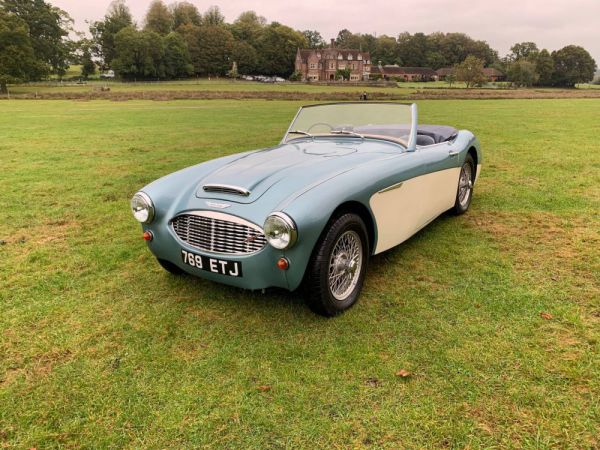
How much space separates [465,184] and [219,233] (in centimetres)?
378

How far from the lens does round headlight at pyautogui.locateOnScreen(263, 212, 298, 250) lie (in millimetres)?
2605

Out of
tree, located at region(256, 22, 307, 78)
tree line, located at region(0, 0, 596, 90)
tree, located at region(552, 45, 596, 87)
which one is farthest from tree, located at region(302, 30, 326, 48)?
tree, located at region(552, 45, 596, 87)

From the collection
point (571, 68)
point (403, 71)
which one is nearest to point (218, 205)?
point (403, 71)

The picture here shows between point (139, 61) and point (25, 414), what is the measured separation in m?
85.5

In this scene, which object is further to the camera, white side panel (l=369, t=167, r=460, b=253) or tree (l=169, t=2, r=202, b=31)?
tree (l=169, t=2, r=202, b=31)

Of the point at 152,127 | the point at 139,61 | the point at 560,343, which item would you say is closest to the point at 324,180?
the point at 560,343

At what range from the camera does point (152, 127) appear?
15.8 m

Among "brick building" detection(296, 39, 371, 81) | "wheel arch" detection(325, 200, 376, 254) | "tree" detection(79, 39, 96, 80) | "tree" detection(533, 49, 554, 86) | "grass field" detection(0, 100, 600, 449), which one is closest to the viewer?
"grass field" detection(0, 100, 600, 449)

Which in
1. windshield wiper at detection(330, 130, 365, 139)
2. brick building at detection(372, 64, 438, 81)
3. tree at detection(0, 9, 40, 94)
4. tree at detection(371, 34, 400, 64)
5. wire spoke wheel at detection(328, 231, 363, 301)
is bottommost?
wire spoke wheel at detection(328, 231, 363, 301)

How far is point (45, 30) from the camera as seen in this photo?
67.6 meters

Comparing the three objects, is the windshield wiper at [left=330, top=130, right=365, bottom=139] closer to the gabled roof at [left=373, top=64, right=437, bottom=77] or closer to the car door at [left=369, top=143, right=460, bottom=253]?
the car door at [left=369, top=143, right=460, bottom=253]

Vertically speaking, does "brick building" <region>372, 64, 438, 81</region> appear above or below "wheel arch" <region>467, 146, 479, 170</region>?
above

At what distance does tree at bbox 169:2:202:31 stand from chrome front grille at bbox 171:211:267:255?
126 metres

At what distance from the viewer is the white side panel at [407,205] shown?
3.34 meters
